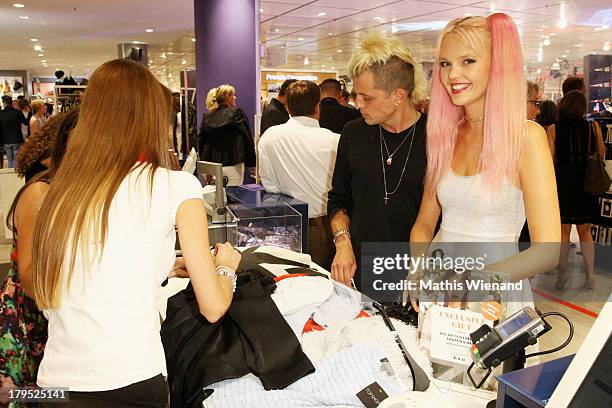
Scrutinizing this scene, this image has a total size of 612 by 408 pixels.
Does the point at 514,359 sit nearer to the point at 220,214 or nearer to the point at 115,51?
the point at 220,214

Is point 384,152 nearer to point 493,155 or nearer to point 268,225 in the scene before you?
point 493,155

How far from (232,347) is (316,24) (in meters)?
10.6

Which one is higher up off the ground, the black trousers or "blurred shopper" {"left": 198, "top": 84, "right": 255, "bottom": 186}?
"blurred shopper" {"left": 198, "top": 84, "right": 255, "bottom": 186}

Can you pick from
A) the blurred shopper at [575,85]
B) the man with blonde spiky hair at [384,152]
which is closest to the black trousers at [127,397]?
the man with blonde spiky hair at [384,152]

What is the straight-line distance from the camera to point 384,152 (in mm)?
2045

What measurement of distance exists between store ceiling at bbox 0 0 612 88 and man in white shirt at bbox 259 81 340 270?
551 cm

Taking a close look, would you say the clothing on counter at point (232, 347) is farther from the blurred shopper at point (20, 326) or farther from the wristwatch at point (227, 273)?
the blurred shopper at point (20, 326)

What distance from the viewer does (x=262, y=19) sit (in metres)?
10.6

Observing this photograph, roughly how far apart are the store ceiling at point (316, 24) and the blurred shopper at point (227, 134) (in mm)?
3230

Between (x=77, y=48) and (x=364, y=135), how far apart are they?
1733 centimetres

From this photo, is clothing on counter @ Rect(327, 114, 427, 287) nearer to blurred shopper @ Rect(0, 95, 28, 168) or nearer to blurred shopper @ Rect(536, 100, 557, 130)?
blurred shopper @ Rect(536, 100, 557, 130)

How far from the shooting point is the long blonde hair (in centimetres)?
126

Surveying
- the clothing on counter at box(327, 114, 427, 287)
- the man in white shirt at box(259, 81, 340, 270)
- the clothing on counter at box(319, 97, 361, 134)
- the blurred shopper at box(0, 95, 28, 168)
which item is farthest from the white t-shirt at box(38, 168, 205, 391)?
the blurred shopper at box(0, 95, 28, 168)

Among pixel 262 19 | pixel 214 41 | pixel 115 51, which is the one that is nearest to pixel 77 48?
pixel 115 51
